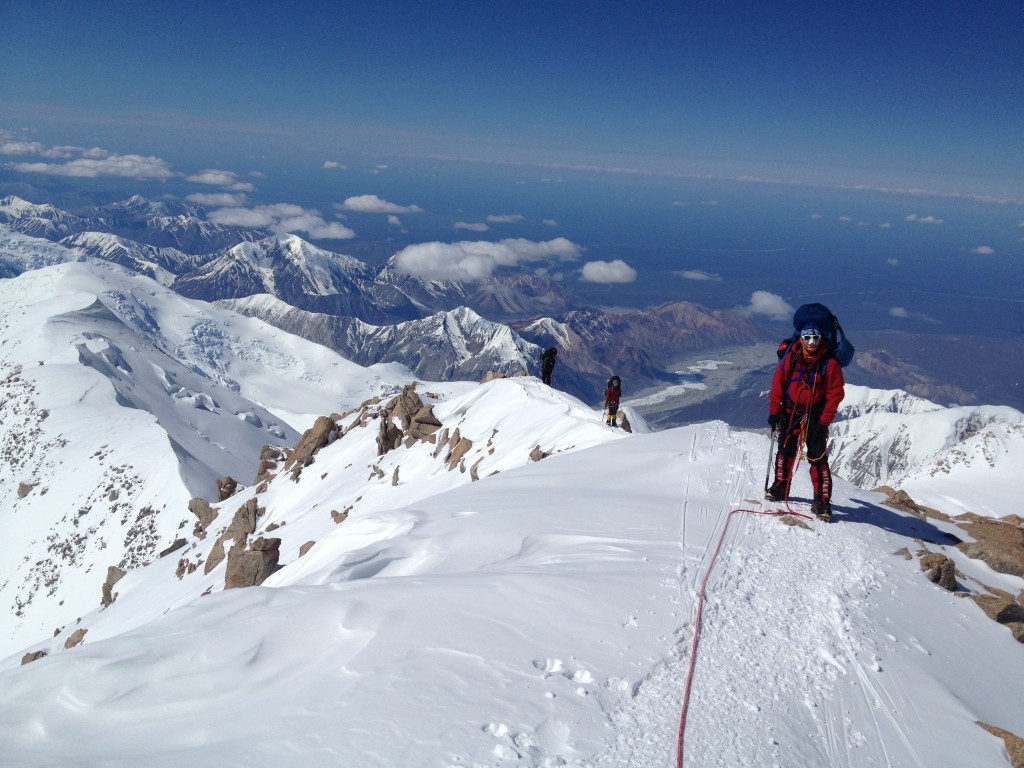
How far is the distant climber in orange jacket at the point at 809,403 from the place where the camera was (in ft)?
30.8

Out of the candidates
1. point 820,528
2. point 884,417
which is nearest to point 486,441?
point 820,528

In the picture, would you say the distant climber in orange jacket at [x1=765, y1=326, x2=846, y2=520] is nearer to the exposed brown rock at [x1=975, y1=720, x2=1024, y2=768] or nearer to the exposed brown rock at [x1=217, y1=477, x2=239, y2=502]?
the exposed brown rock at [x1=975, y1=720, x2=1024, y2=768]

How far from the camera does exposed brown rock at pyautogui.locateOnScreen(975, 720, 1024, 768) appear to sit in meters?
4.88

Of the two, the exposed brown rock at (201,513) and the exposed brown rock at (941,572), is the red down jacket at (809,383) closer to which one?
the exposed brown rock at (941,572)

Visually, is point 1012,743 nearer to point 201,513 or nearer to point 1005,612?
point 1005,612

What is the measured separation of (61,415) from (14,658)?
133ft

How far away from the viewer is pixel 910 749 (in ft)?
16.5

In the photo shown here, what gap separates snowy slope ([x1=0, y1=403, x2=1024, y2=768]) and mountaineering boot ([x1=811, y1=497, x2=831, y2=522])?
0.23 metres

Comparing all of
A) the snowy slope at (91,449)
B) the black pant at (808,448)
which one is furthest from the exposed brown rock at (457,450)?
the snowy slope at (91,449)

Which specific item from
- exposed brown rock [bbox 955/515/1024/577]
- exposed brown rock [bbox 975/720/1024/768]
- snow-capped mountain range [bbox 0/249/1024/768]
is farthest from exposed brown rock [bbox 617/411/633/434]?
exposed brown rock [bbox 975/720/1024/768]

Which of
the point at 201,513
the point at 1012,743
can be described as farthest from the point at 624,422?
the point at 201,513

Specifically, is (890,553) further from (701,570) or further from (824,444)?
(701,570)

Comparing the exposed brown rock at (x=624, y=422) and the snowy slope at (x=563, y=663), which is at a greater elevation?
the snowy slope at (x=563, y=663)

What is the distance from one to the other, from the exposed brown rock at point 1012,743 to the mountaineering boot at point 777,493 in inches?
208
